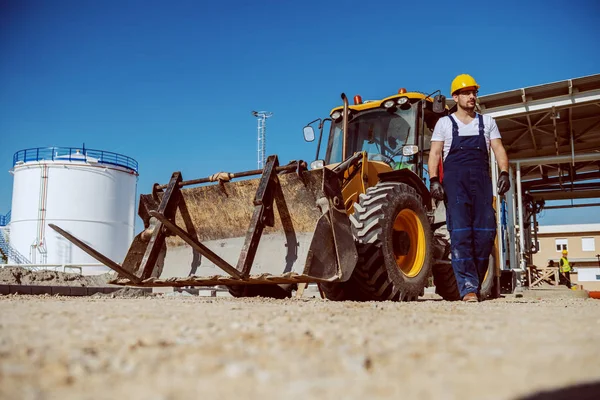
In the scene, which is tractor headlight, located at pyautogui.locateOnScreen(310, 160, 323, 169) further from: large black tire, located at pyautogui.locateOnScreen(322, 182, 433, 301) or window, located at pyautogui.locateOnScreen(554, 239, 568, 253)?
window, located at pyautogui.locateOnScreen(554, 239, 568, 253)

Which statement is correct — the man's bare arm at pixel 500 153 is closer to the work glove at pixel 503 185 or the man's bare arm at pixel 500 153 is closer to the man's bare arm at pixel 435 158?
the work glove at pixel 503 185

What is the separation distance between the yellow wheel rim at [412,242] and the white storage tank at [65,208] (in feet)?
64.9

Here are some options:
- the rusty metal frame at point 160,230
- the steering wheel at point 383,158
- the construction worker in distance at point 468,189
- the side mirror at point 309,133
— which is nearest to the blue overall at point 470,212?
the construction worker in distance at point 468,189

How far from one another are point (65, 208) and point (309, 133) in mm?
19482

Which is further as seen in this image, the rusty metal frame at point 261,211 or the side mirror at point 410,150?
the side mirror at point 410,150

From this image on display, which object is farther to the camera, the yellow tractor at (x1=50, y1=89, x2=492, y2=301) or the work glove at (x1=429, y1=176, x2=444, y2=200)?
the work glove at (x1=429, y1=176, x2=444, y2=200)

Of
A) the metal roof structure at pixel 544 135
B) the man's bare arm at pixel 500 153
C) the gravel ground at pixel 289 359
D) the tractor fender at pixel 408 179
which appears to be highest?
the metal roof structure at pixel 544 135

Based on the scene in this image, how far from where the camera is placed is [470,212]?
5250 millimetres

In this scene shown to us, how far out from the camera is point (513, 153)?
57.4 feet

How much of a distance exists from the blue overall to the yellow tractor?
52 cm

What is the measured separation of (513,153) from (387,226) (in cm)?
1385

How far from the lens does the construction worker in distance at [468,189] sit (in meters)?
5.18

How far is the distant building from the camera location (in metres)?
38.5

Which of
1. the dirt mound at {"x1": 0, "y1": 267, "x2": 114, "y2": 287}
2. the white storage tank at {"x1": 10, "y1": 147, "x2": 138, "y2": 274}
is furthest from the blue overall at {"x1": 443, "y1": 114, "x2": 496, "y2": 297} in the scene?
the white storage tank at {"x1": 10, "y1": 147, "x2": 138, "y2": 274}
